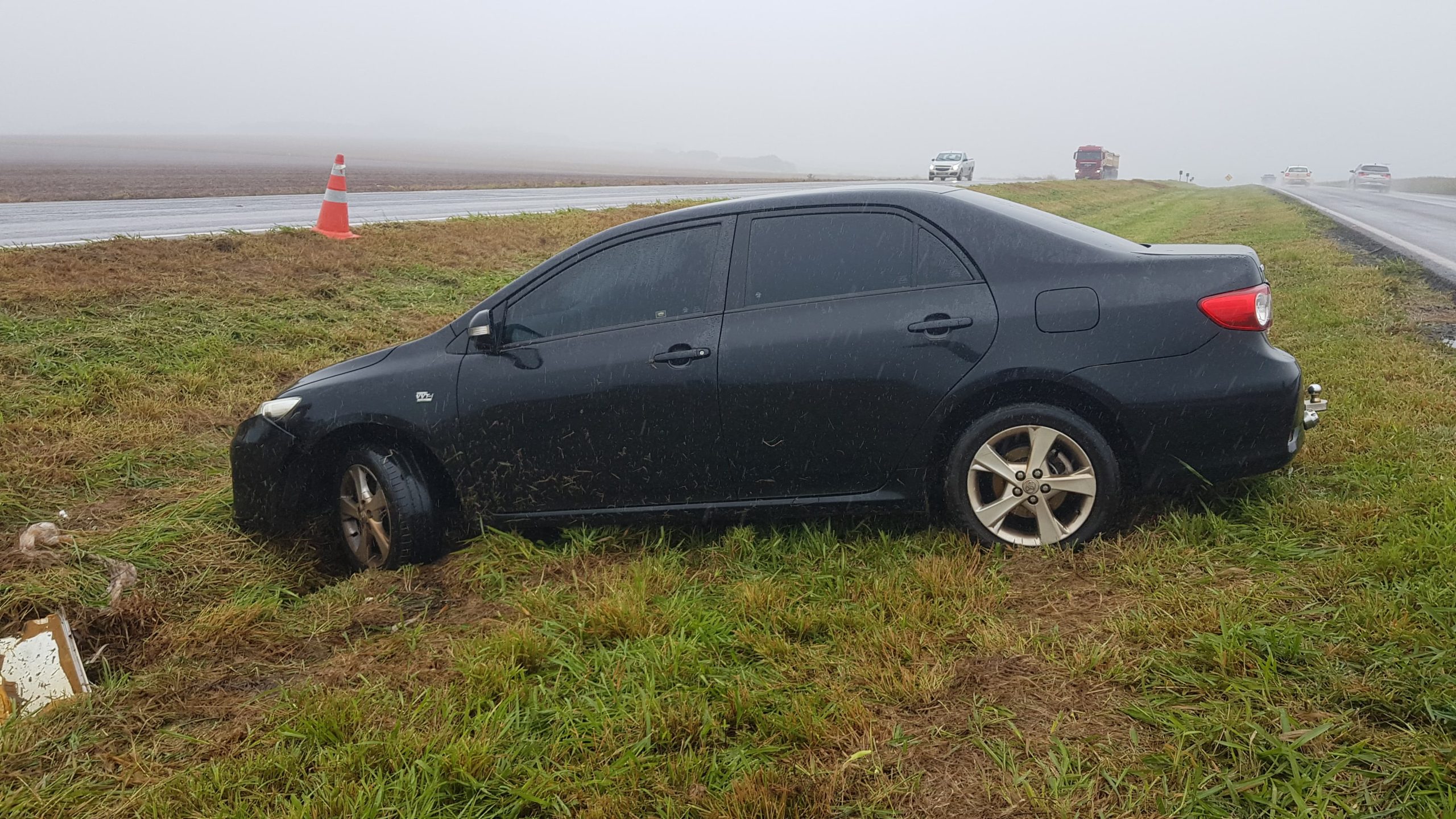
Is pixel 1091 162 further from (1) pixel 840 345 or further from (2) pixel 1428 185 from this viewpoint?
(1) pixel 840 345

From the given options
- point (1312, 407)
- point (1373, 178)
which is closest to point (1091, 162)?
point (1373, 178)

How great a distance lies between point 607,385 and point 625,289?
1.51 feet

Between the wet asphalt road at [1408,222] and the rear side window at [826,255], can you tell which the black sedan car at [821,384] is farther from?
the wet asphalt road at [1408,222]

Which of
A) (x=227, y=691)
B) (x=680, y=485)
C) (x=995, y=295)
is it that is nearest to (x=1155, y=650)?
(x=995, y=295)

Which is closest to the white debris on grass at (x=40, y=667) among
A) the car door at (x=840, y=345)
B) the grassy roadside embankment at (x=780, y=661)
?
the grassy roadside embankment at (x=780, y=661)

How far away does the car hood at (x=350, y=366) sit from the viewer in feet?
15.8

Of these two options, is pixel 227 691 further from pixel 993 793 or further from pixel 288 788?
pixel 993 793

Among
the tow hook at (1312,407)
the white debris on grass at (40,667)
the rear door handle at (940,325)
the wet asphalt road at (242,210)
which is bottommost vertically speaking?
the white debris on grass at (40,667)

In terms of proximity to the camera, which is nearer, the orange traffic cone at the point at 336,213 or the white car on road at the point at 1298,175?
the orange traffic cone at the point at 336,213

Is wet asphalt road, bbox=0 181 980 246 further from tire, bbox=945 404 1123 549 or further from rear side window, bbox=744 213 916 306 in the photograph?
tire, bbox=945 404 1123 549

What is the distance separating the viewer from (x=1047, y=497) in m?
3.90

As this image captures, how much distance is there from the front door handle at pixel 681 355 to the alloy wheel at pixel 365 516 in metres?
1.45

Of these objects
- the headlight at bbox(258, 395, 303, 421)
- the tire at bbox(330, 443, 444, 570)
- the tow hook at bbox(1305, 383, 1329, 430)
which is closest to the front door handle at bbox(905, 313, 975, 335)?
the tow hook at bbox(1305, 383, 1329, 430)

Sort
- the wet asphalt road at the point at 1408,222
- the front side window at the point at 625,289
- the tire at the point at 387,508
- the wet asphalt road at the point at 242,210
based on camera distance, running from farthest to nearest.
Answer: the wet asphalt road at the point at 242,210, the wet asphalt road at the point at 1408,222, the tire at the point at 387,508, the front side window at the point at 625,289
